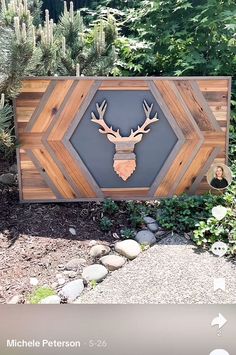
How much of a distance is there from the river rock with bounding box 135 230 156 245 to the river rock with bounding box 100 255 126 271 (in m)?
0.26

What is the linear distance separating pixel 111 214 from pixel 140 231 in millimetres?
312

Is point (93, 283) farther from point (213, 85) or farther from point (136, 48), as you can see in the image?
point (136, 48)

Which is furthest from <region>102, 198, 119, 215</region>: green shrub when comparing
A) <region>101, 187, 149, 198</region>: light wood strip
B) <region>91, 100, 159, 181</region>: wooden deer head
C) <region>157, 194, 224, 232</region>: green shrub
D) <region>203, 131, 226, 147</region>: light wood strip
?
<region>203, 131, 226, 147</region>: light wood strip

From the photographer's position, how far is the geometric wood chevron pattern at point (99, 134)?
11.3 ft

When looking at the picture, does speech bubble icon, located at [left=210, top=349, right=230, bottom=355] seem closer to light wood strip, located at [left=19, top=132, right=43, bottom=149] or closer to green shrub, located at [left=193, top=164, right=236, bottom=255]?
green shrub, located at [left=193, top=164, right=236, bottom=255]

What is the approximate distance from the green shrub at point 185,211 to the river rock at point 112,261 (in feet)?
1.69

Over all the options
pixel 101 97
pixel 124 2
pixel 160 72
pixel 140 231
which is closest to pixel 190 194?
pixel 140 231

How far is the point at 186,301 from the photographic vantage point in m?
2.64

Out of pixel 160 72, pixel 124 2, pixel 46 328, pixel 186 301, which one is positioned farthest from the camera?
pixel 124 2

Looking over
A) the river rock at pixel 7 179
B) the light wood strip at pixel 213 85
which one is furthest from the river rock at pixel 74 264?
the light wood strip at pixel 213 85

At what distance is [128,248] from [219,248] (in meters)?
0.63

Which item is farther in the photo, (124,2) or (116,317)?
(124,2)

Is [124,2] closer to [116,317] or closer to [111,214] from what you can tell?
[111,214]

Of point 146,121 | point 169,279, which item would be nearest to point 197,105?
point 146,121
